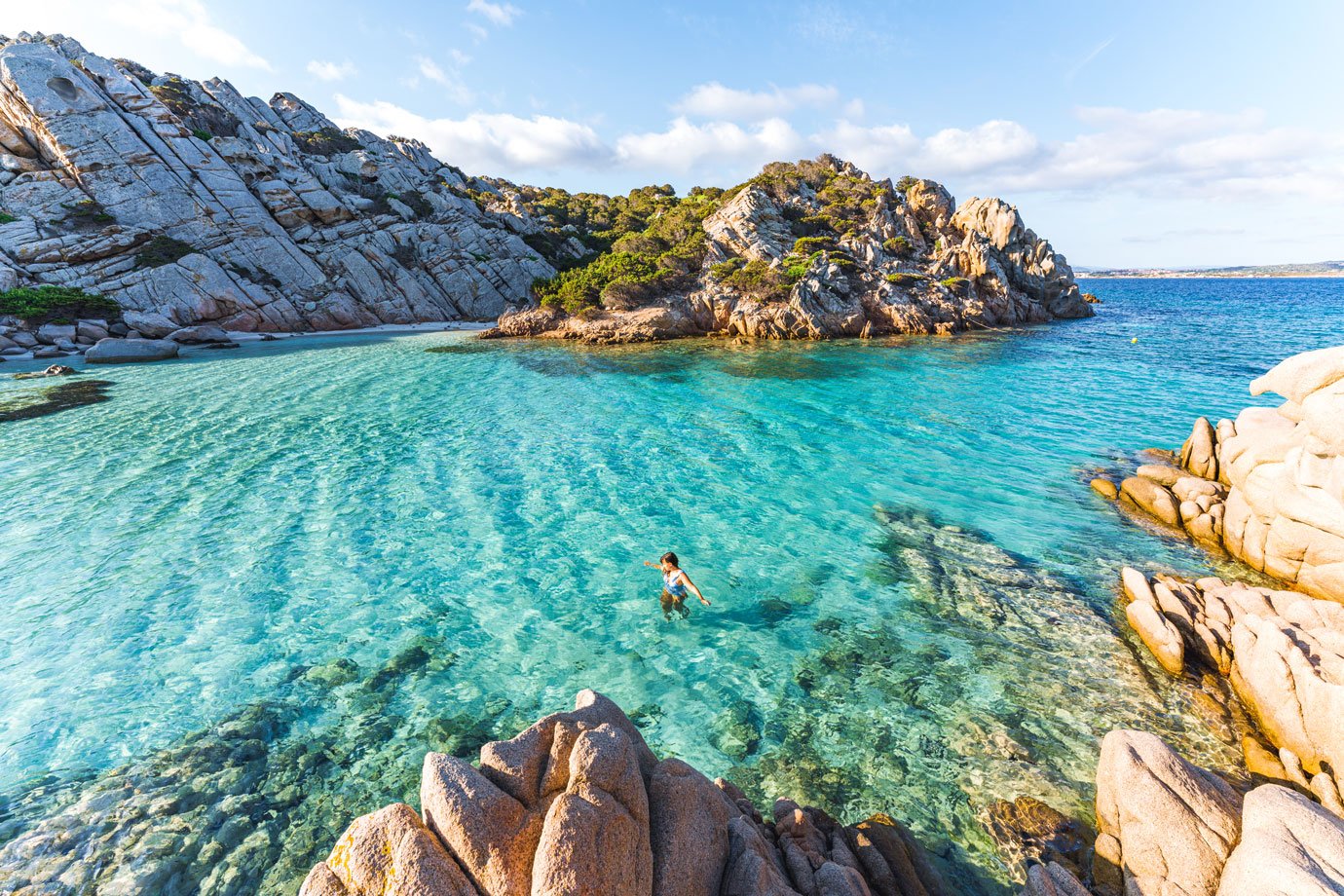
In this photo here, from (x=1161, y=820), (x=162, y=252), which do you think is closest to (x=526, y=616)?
(x=1161, y=820)

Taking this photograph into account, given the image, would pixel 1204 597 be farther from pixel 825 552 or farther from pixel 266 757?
pixel 266 757

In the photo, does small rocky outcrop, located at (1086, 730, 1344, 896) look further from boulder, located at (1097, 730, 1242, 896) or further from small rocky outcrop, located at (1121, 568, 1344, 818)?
small rocky outcrop, located at (1121, 568, 1344, 818)

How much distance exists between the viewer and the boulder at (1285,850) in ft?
13.4

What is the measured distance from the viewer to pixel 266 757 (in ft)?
22.9

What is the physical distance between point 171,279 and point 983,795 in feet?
221

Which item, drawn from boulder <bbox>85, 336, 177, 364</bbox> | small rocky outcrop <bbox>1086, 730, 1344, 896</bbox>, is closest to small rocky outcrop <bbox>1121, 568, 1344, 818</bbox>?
small rocky outcrop <bbox>1086, 730, 1344, 896</bbox>

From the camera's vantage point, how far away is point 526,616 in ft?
33.0

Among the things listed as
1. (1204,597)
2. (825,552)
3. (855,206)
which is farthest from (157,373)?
(855,206)

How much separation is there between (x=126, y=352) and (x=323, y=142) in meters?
52.7

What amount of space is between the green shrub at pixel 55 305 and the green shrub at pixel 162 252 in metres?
5.85

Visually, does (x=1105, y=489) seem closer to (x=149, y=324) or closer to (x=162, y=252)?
(x=149, y=324)

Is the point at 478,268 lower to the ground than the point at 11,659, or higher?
higher

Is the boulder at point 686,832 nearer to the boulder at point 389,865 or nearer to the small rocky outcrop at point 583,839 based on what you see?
the small rocky outcrop at point 583,839

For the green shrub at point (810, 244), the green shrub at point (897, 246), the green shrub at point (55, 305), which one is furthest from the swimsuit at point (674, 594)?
the green shrub at point (55, 305)
